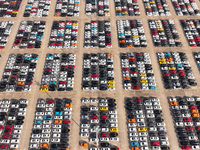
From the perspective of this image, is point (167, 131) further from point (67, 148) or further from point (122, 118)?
point (67, 148)

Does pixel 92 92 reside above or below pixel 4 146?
above

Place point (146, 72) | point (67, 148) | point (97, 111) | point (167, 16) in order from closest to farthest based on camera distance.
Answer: point (67, 148) → point (97, 111) → point (146, 72) → point (167, 16)

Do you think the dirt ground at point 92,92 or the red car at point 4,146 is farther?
the dirt ground at point 92,92

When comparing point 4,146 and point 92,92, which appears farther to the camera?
point 92,92

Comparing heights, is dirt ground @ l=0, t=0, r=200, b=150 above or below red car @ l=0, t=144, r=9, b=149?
above

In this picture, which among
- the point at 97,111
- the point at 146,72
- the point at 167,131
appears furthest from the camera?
the point at 146,72

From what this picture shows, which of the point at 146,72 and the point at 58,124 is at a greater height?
the point at 146,72

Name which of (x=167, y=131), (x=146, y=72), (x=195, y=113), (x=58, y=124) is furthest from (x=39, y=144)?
(x=195, y=113)

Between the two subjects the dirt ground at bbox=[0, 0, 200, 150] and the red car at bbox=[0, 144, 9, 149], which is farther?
the dirt ground at bbox=[0, 0, 200, 150]

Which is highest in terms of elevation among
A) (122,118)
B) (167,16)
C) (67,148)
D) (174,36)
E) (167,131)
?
(167,16)

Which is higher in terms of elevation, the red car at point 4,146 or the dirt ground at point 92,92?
the dirt ground at point 92,92

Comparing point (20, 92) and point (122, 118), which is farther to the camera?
point (20, 92)
